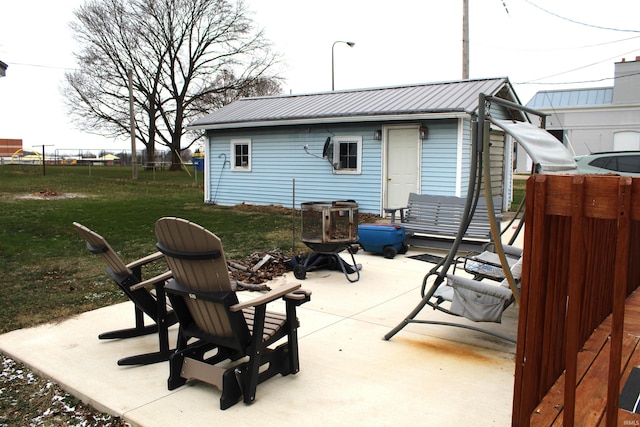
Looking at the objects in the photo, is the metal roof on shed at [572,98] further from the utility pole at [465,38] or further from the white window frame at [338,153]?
the white window frame at [338,153]

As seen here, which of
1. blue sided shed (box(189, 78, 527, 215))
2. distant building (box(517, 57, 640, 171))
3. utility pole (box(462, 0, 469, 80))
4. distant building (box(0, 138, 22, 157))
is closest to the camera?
blue sided shed (box(189, 78, 527, 215))

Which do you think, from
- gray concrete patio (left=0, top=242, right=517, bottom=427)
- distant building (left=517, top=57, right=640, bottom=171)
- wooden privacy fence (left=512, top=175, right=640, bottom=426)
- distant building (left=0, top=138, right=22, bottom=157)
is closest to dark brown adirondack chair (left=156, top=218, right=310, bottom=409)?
gray concrete patio (left=0, top=242, right=517, bottom=427)

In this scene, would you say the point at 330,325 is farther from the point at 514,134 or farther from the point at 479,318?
the point at 514,134

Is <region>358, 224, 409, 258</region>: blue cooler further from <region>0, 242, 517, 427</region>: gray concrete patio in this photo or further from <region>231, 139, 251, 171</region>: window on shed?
<region>231, 139, 251, 171</region>: window on shed

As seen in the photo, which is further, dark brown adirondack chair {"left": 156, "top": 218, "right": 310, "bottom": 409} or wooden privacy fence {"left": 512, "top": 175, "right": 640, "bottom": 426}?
dark brown adirondack chair {"left": 156, "top": 218, "right": 310, "bottom": 409}

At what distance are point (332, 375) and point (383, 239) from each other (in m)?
4.21

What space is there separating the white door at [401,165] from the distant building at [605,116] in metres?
18.7

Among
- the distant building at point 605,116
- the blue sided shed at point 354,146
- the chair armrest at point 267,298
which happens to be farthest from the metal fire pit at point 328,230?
the distant building at point 605,116

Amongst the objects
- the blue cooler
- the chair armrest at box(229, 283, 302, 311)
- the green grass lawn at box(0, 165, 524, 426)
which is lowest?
the green grass lawn at box(0, 165, 524, 426)

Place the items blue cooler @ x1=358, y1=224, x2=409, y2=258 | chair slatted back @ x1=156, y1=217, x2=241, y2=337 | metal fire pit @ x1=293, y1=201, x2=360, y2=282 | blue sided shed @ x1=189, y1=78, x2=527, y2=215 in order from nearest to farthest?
chair slatted back @ x1=156, y1=217, x2=241, y2=337 < metal fire pit @ x1=293, y1=201, x2=360, y2=282 < blue cooler @ x1=358, y1=224, x2=409, y2=258 < blue sided shed @ x1=189, y1=78, x2=527, y2=215

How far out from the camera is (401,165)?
39.6 feet

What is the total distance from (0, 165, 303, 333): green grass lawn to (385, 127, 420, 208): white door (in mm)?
2457

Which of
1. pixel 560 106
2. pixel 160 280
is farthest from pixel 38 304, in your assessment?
pixel 560 106

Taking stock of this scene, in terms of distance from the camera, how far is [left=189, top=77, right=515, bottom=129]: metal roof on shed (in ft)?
37.7
